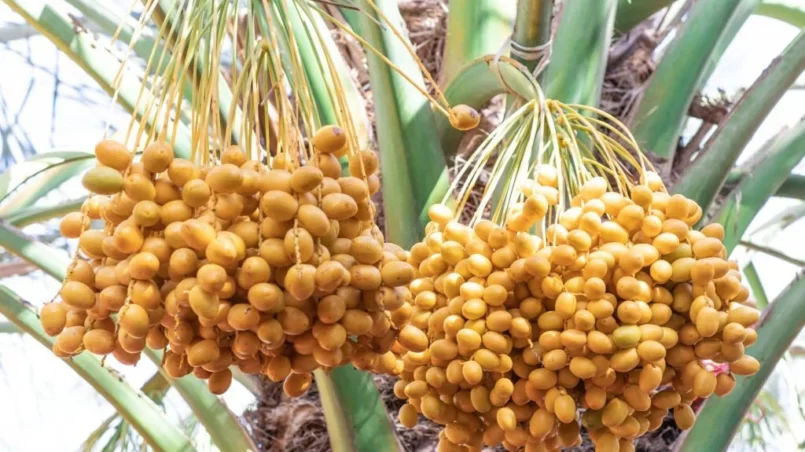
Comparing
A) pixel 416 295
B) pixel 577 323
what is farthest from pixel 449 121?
pixel 577 323

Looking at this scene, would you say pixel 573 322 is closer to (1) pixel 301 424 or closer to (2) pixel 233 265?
(2) pixel 233 265

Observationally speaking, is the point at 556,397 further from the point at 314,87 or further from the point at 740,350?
the point at 314,87

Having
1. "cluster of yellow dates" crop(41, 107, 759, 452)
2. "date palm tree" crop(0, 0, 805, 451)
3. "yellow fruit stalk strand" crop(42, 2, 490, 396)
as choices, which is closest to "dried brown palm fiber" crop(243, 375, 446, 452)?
"date palm tree" crop(0, 0, 805, 451)

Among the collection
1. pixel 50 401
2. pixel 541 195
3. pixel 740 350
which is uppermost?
pixel 541 195

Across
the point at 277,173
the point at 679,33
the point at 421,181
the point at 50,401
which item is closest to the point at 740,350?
the point at 277,173

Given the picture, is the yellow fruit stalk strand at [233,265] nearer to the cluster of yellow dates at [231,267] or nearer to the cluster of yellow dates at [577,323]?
the cluster of yellow dates at [231,267]

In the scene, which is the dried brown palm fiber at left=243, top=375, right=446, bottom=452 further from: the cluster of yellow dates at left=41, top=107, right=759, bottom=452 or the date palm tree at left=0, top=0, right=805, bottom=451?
the cluster of yellow dates at left=41, top=107, right=759, bottom=452

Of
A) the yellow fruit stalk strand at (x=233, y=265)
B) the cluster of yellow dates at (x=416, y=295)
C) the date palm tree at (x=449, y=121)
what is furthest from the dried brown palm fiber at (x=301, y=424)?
the yellow fruit stalk strand at (x=233, y=265)
